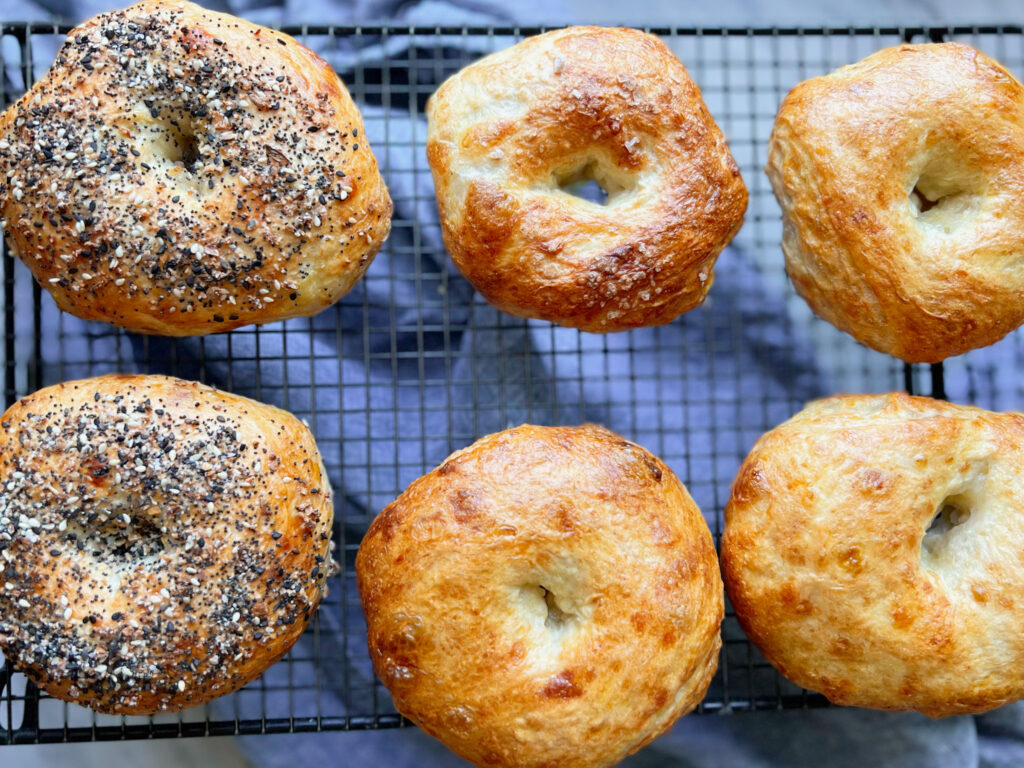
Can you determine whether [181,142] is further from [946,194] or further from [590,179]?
[946,194]

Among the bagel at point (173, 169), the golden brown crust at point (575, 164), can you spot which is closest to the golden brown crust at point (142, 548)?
→ the bagel at point (173, 169)

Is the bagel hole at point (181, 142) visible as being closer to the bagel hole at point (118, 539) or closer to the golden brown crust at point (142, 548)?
the golden brown crust at point (142, 548)

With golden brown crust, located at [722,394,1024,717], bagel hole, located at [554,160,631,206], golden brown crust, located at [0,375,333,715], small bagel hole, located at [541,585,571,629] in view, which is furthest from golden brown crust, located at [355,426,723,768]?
bagel hole, located at [554,160,631,206]

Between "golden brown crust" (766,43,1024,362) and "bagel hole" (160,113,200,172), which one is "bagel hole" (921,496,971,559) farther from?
"bagel hole" (160,113,200,172)

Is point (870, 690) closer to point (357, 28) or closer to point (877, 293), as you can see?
point (877, 293)

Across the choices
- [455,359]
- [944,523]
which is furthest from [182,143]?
[944,523]
